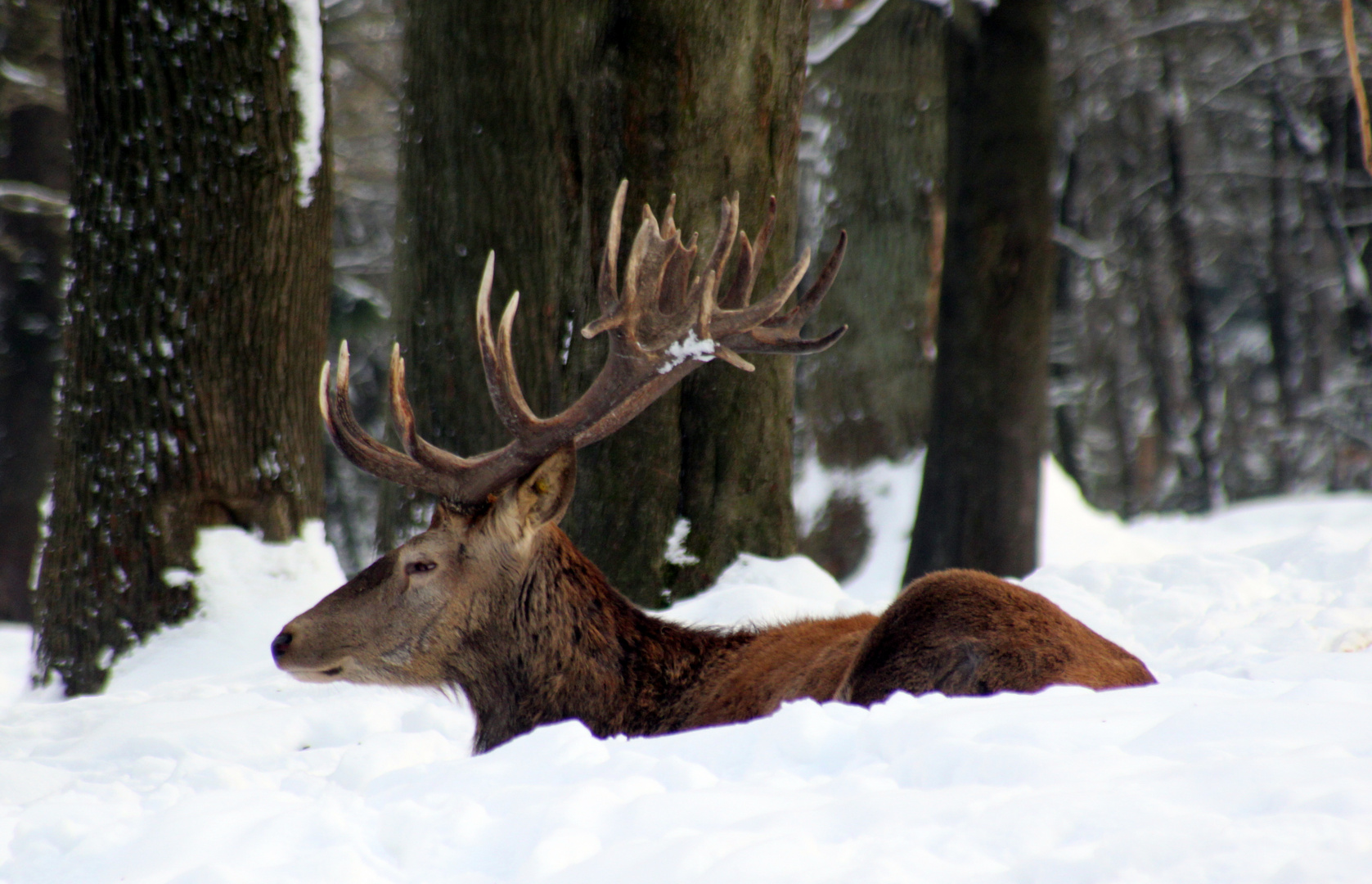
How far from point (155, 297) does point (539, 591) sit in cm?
240

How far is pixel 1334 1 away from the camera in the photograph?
1438 cm

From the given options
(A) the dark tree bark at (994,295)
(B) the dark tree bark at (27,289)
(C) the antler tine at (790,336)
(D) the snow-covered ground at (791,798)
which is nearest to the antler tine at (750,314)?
(C) the antler tine at (790,336)

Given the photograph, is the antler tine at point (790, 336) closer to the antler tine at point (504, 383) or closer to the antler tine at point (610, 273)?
the antler tine at point (610, 273)

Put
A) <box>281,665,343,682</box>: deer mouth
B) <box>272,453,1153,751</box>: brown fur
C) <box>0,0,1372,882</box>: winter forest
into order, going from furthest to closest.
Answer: <box>281,665,343,682</box>: deer mouth
<box>272,453,1153,751</box>: brown fur
<box>0,0,1372,882</box>: winter forest

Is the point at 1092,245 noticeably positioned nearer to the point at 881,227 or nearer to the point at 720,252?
the point at 881,227

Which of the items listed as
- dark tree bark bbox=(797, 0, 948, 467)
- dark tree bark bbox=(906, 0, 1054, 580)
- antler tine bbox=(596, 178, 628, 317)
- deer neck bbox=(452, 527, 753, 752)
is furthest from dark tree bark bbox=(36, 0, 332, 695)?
dark tree bark bbox=(797, 0, 948, 467)

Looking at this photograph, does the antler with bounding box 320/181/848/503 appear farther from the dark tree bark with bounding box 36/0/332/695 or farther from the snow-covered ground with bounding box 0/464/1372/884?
the dark tree bark with bounding box 36/0/332/695

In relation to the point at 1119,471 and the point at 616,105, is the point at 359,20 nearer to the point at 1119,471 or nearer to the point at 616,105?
the point at 616,105

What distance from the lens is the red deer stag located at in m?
4.23

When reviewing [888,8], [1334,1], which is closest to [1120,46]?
[1334,1]

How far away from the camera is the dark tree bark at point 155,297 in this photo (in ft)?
18.2

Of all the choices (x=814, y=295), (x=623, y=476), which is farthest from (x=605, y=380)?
(x=623, y=476)

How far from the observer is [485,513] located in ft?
14.4

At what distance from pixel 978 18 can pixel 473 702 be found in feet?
18.8
